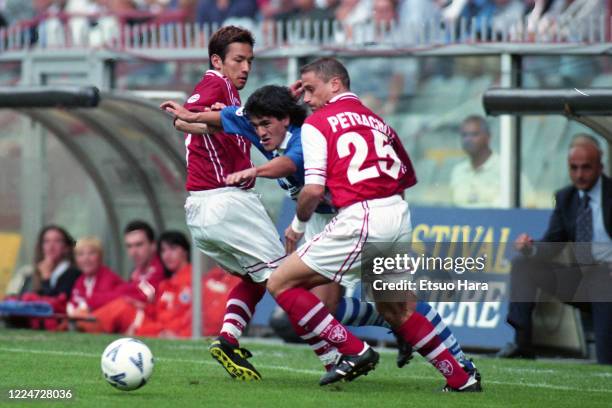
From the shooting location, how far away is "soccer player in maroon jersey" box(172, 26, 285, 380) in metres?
9.22

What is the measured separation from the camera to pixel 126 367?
790cm

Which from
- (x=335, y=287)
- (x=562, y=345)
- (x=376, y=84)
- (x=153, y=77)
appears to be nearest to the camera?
Answer: (x=335, y=287)

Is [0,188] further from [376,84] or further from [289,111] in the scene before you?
[289,111]

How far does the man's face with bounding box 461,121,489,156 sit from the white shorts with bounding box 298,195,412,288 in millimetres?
5441

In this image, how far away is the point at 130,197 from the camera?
15.6 metres

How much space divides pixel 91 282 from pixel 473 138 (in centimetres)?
411

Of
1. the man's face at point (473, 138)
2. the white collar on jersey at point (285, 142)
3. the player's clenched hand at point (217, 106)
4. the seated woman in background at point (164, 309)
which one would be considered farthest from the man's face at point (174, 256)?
the white collar on jersey at point (285, 142)

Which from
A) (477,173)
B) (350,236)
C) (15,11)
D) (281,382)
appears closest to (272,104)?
(350,236)

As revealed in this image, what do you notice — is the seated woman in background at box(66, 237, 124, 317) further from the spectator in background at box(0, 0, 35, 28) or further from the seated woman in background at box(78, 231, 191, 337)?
the spectator in background at box(0, 0, 35, 28)

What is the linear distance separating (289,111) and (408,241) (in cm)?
103

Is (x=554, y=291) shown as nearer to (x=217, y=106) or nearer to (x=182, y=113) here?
(x=217, y=106)

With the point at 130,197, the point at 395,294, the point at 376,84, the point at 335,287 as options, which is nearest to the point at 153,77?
the point at 130,197

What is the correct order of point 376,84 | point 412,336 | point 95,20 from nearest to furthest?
point 412,336
point 376,84
point 95,20

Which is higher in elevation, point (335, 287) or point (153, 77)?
point (153, 77)
